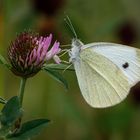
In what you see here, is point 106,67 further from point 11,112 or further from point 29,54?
point 11,112

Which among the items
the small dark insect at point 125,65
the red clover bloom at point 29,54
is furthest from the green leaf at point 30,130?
the small dark insect at point 125,65

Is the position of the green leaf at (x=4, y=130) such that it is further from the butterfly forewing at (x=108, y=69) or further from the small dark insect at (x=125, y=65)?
the small dark insect at (x=125, y=65)

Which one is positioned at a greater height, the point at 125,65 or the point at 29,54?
the point at 29,54

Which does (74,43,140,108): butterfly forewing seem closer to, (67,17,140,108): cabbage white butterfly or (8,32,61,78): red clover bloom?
(67,17,140,108): cabbage white butterfly

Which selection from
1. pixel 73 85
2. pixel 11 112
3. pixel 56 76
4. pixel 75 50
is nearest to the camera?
pixel 11 112

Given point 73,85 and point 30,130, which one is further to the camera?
point 73,85

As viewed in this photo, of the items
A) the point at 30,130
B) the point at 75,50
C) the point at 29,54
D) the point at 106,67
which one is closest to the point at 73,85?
the point at 106,67
